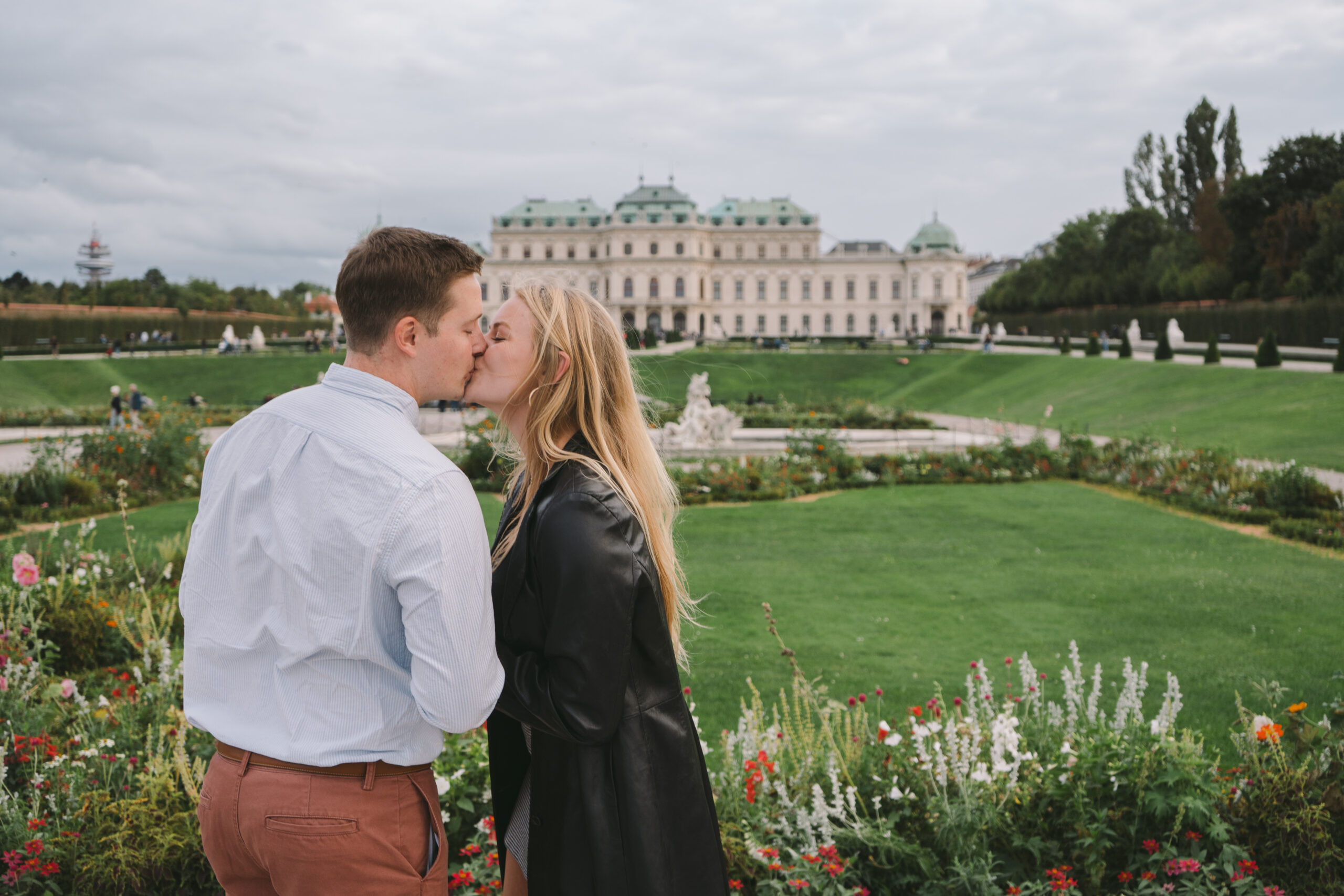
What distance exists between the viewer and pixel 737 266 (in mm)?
69750

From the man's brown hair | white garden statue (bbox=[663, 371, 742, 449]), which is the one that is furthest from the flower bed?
white garden statue (bbox=[663, 371, 742, 449])

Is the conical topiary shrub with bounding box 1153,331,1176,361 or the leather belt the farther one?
the conical topiary shrub with bounding box 1153,331,1176,361

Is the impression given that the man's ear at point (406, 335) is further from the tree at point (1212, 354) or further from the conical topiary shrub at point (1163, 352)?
the conical topiary shrub at point (1163, 352)

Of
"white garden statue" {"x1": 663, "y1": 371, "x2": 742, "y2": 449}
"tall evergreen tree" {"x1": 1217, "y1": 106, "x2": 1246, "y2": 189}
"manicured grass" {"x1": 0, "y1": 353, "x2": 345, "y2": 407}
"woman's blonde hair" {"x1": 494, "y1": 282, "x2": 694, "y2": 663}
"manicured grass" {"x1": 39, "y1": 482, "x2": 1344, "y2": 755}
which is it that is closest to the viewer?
"woman's blonde hair" {"x1": 494, "y1": 282, "x2": 694, "y2": 663}

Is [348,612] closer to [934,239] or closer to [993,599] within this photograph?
[993,599]

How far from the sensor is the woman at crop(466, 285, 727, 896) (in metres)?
1.50

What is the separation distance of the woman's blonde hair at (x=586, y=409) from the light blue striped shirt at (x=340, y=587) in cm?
27

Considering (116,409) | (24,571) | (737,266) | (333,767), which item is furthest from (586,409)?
(737,266)

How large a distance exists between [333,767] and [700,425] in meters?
13.4

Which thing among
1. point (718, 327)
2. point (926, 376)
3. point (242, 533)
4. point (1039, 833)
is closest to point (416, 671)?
point (242, 533)

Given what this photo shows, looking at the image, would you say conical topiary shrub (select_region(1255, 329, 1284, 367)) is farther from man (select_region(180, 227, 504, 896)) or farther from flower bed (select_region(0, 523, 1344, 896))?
man (select_region(180, 227, 504, 896))

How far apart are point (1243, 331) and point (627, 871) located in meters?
31.8

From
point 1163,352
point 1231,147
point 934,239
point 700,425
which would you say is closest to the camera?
point 700,425

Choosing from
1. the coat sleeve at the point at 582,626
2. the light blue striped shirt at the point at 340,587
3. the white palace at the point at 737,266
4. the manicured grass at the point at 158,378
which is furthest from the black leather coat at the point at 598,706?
the white palace at the point at 737,266
